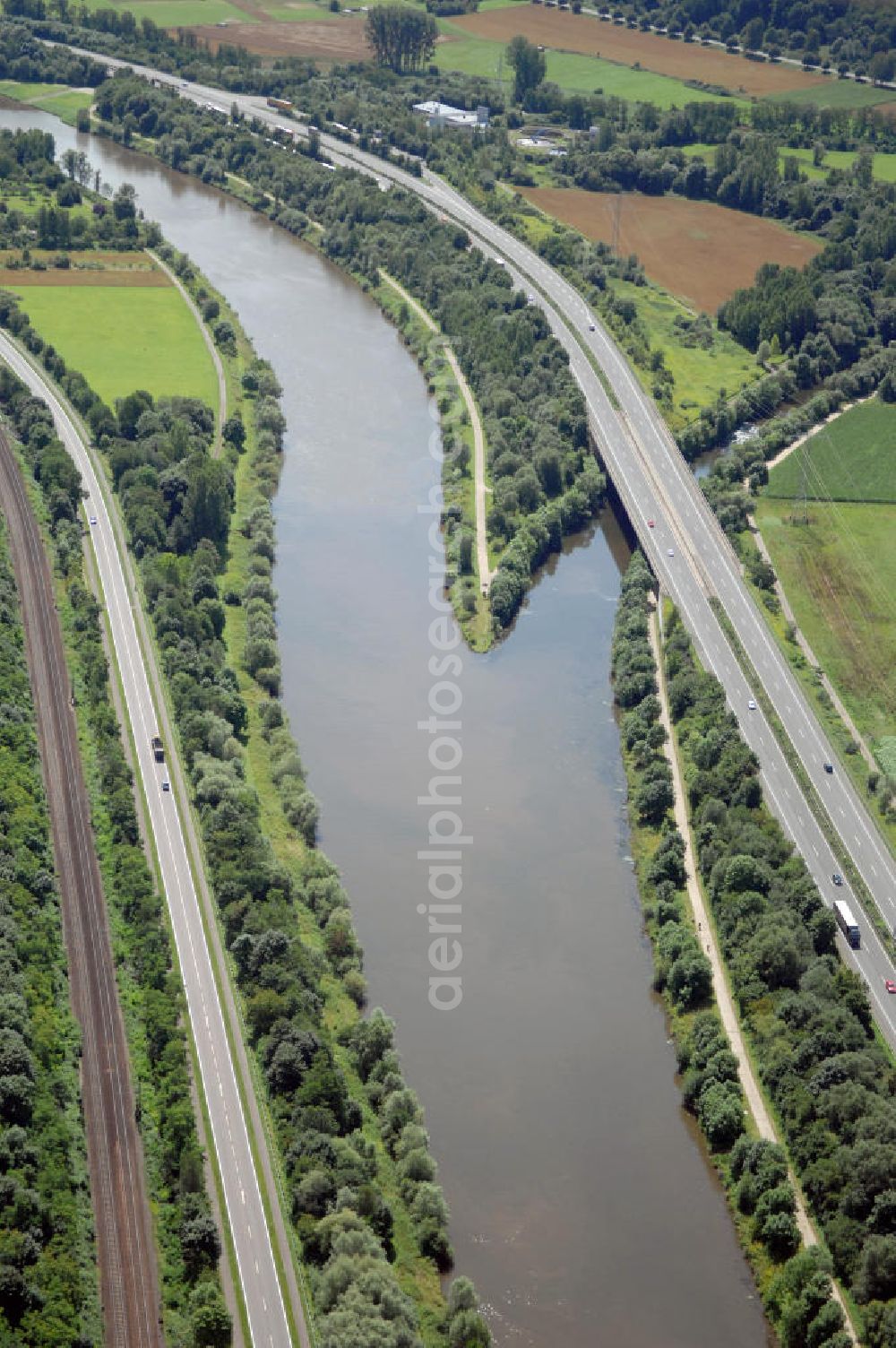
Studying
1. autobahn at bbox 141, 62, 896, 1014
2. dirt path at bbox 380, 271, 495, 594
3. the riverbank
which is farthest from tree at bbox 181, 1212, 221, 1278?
dirt path at bbox 380, 271, 495, 594

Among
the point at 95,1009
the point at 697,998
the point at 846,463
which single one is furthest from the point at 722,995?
the point at 846,463

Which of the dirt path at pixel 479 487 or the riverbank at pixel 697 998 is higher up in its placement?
the dirt path at pixel 479 487

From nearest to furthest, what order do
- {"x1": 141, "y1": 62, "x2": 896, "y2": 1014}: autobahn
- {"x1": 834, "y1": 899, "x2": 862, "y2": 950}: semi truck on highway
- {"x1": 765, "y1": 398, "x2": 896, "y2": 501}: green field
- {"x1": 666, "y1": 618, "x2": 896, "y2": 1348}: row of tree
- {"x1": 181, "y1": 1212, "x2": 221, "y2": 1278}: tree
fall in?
1. {"x1": 181, "y1": 1212, "x2": 221, "y2": 1278}: tree
2. {"x1": 666, "y1": 618, "x2": 896, "y2": 1348}: row of tree
3. {"x1": 834, "y1": 899, "x2": 862, "y2": 950}: semi truck on highway
4. {"x1": 141, "y1": 62, "x2": 896, "y2": 1014}: autobahn
5. {"x1": 765, "y1": 398, "x2": 896, "y2": 501}: green field

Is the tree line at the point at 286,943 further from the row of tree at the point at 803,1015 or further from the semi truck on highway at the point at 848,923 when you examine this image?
the semi truck on highway at the point at 848,923

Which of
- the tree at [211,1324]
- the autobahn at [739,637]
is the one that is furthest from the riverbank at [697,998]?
the tree at [211,1324]

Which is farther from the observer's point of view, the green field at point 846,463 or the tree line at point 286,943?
the green field at point 846,463

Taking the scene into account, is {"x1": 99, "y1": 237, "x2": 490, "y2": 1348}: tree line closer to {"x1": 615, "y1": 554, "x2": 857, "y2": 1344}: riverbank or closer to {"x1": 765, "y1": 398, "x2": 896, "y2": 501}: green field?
{"x1": 615, "y1": 554, "x2": 857, "y2": 1344}: riverbank

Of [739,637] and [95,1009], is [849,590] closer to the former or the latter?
Result: [739,637]
